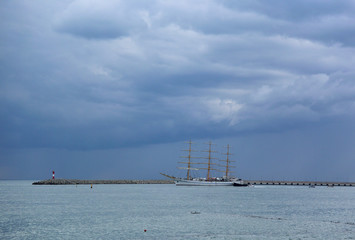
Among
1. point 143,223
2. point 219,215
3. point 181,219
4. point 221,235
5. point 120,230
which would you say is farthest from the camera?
point 219,215

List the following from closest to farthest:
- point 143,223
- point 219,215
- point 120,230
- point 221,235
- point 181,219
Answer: point 221,235 < point 120,230 < point 143,223 < point 181,219 < point 219,215

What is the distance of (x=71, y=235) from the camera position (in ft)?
Result: 159

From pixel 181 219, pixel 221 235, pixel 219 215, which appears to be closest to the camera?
pixel 221 235

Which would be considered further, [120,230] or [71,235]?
[120,230]

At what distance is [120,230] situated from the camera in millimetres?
52344

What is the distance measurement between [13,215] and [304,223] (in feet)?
153

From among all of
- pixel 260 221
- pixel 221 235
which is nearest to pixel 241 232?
pixel 221 235

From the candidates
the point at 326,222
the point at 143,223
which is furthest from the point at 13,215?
the point at 326,222

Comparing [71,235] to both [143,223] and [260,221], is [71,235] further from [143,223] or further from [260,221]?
[260,221]

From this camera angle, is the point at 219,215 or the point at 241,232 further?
the point at 219,215

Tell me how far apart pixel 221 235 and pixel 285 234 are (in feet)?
25.3

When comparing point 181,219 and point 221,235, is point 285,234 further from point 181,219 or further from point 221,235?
point 181,219

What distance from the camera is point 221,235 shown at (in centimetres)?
4803

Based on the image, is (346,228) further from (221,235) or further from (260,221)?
(221,235)
